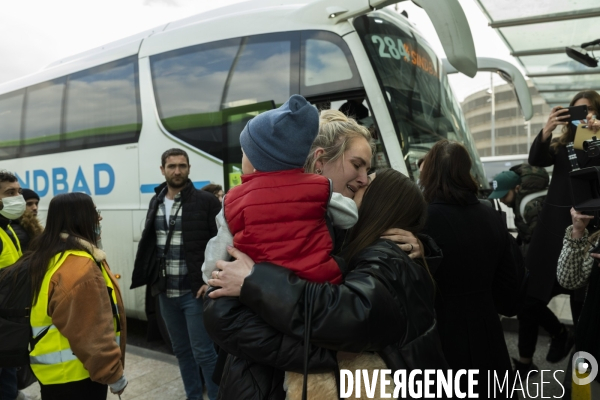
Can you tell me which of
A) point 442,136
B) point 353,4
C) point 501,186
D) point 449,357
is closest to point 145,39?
Answer: point 353,4

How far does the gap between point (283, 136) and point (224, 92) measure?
442 cm

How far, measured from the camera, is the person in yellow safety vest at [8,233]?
3484 millimetres

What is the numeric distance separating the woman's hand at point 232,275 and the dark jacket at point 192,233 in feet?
8.65

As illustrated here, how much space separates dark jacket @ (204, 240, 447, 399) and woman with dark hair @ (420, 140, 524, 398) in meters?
1.01

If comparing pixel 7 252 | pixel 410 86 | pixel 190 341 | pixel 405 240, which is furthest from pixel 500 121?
pixel 405 240

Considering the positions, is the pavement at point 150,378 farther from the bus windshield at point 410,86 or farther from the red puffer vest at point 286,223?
the red puffer vest at point 286,223

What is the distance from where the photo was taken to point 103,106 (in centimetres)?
671

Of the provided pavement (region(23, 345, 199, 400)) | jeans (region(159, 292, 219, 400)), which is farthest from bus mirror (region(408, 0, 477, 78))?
pavement (region(23, 345, 199, 400))

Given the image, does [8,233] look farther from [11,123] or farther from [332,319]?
[11,123]

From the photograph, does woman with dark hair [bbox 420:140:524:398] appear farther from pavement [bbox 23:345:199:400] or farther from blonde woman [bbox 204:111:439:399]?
pavement [bbox 23:345:199:400]

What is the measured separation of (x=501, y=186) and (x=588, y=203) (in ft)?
10.2

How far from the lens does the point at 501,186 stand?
17.8 feet

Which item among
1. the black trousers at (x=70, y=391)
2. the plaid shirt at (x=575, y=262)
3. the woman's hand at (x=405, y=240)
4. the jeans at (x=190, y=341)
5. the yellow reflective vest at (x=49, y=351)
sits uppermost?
the woman's hand at (x=405, y=240)

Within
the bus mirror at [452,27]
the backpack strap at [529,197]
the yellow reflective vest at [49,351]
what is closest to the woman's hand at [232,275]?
the yellow reflective vest at [49,351]
